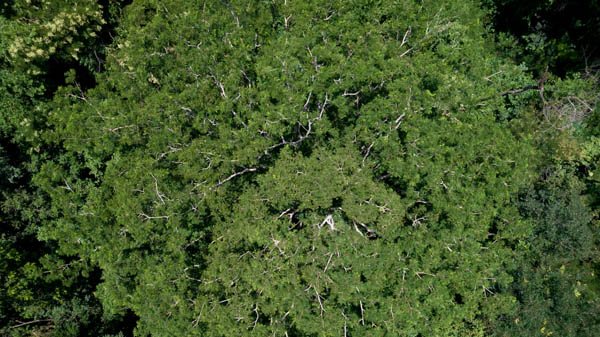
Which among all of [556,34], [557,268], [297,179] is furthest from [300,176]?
[556,34]

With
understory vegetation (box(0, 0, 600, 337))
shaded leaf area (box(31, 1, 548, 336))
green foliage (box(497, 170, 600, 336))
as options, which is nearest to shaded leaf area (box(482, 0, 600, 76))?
understory vegetation (box(0, 0, 600, 337))

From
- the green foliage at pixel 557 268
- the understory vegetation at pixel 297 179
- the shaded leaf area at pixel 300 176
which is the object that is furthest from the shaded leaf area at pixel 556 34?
the shaded leaf area at pixel 300 176

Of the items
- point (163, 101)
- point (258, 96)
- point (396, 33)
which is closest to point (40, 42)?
point (163, 101)

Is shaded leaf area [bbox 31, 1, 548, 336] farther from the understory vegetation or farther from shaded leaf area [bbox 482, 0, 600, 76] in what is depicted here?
shaded leaf area [bbox 482, 0, 600, 76]

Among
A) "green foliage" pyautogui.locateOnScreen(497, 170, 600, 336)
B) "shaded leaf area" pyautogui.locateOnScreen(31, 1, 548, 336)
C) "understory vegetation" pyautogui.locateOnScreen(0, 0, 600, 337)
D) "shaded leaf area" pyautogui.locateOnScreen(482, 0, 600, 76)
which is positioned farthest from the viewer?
"shaded leaf area" pyautogui.locateOnScreen(482, 0, 600, 76)

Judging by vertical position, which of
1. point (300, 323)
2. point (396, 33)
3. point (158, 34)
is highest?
point (158, 34)

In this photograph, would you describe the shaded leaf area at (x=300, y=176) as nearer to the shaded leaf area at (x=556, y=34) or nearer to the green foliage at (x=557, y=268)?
the green foliage at (x=557, y=268)

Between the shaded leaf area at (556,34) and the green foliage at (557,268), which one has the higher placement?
the shaded leaf area at (556,34)

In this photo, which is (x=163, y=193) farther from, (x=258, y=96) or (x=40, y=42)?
(x=40, y=42)
